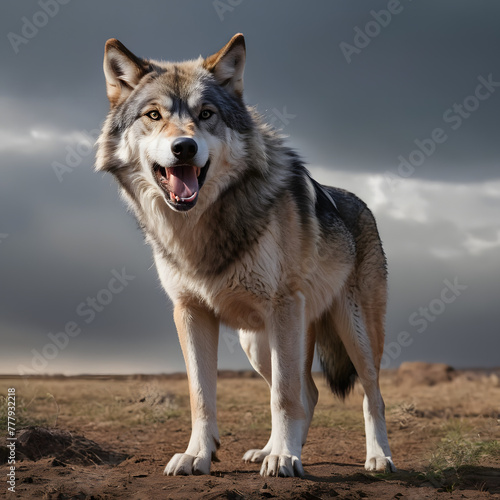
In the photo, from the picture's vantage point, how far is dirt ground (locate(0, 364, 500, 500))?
3617 millimetres

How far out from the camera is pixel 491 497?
3578 mm

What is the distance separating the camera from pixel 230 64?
4270 millimetres

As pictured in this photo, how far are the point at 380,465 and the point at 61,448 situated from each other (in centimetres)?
299

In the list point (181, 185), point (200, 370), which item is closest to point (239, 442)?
point (200, 370)

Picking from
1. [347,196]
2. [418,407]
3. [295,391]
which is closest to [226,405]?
[418,407]

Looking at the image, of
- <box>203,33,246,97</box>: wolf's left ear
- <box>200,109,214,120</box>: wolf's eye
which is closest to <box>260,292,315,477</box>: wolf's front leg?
<box>200,109,214,120</box>: wolf's eye

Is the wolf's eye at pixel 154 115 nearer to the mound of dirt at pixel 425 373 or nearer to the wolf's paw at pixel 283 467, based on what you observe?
the wolf's paw at pixel 283 467

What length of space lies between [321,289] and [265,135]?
1.40 m

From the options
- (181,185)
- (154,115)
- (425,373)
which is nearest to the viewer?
(181,185)

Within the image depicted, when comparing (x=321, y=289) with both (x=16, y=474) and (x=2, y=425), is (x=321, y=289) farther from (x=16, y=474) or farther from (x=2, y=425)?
(x=2, y=425)

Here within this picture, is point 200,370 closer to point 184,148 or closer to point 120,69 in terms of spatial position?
point 184,148

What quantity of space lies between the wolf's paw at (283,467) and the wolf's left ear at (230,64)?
270 centimetres

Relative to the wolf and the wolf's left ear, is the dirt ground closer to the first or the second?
the wolf

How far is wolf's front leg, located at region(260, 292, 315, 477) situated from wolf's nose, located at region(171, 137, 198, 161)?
1260 mm
